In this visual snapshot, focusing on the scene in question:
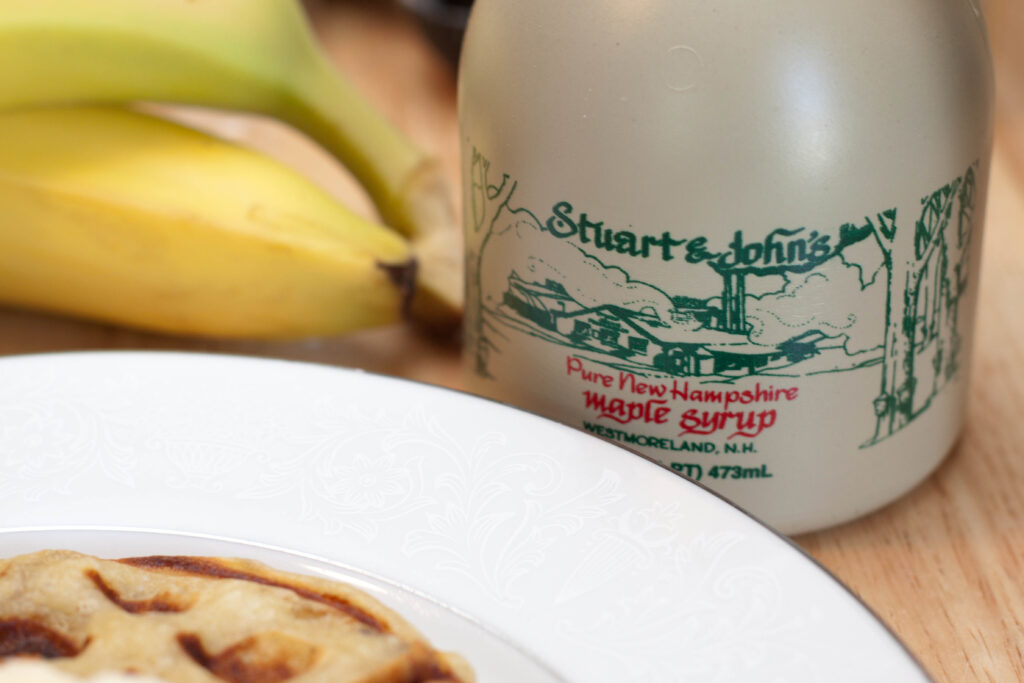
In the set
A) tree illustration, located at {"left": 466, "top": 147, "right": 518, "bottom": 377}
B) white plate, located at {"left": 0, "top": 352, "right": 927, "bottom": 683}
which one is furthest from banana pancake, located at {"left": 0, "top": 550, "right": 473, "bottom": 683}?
tree illustration, located at {"left": 466, "top": 147, "right": 518, "bottom": 377}

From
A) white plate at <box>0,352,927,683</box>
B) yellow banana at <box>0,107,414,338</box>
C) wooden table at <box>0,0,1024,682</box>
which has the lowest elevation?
wooden table at <box>0,0,1024,682</box>

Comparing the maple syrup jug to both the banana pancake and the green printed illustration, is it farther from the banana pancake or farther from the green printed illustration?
the banana pancake

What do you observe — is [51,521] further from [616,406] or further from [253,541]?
[616,406]

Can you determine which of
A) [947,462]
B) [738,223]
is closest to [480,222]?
[738,223]

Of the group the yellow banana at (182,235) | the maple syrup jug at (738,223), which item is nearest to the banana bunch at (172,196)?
the yellow banana at (182,235)

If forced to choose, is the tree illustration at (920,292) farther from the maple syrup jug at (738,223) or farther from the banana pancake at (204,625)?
the banana pancake at (204,625)

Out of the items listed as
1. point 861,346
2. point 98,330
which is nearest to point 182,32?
point 98,330
